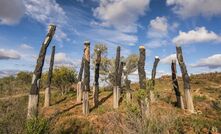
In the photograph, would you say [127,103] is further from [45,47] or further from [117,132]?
[45,47]

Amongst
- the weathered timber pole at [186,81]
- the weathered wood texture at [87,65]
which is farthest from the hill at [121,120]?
the weathered wood texture at [87,65]

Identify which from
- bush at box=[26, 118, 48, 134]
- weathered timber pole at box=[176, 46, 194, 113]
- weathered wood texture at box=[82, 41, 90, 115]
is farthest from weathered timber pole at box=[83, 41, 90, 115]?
bush at box=[26, 118, 48, 134]

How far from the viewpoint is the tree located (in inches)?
1415

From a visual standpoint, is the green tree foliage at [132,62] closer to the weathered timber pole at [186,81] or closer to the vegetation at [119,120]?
the vegetation at [119,120]

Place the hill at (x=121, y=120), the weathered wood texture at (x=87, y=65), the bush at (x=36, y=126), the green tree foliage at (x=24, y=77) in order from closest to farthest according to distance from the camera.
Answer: the hill at (x=121, y=120) → the bush at (x=36, y=126) → the weathered wood texture at (x=87, y=65) → the green tree foliage at (x=24, y=77)

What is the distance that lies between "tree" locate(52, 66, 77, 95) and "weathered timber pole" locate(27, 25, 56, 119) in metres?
18.8

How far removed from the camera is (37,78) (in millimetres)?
15891

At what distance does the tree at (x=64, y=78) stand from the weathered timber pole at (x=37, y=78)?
18795 mm

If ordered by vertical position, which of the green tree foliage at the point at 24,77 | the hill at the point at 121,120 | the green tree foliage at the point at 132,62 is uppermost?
the green tree foliage at the point at 132,62

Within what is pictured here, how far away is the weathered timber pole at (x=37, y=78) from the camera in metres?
15.0

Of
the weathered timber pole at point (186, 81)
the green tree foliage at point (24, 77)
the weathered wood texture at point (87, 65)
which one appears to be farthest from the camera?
the green tree foliage at point (24, 77)

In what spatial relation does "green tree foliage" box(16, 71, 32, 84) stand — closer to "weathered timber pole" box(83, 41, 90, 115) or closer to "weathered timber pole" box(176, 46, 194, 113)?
"weathered timber pole" box(83, 41, 90, 115)

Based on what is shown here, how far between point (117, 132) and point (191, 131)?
6.14 m

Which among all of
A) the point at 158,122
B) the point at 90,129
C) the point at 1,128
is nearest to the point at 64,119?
the point at 90,129
